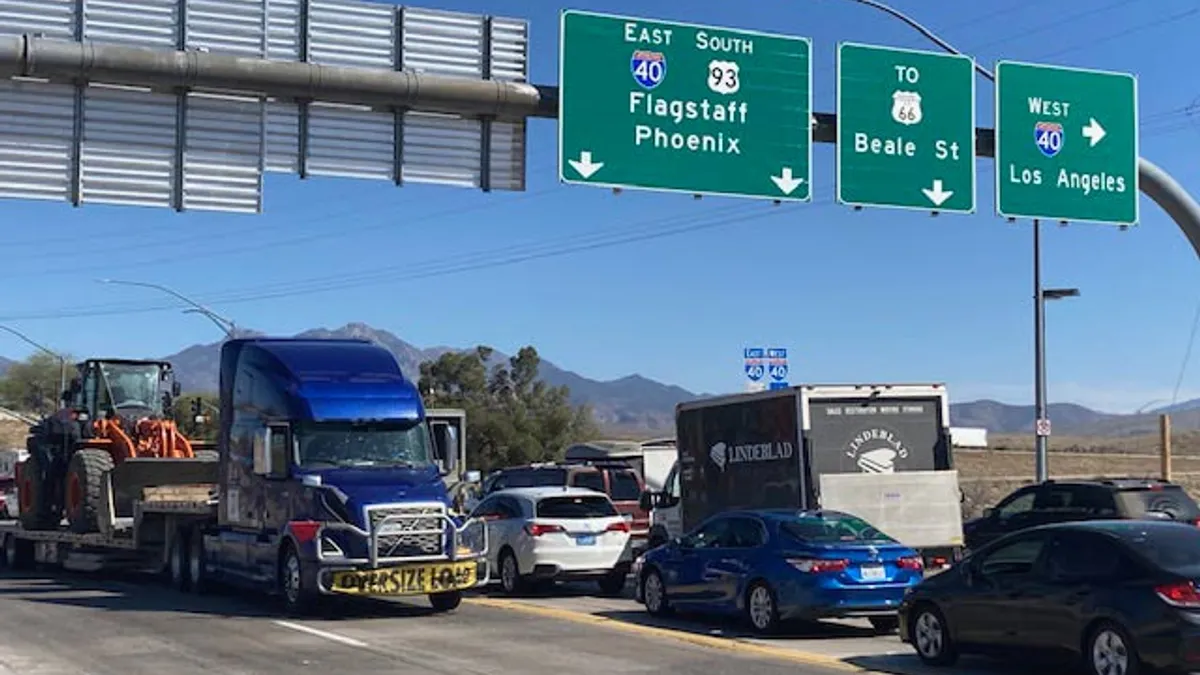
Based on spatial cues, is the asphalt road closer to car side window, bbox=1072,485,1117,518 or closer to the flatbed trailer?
the flatbed trailer

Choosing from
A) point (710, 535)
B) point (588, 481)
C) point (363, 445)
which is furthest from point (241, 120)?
point (588, 481)

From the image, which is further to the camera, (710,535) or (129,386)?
(129,386)

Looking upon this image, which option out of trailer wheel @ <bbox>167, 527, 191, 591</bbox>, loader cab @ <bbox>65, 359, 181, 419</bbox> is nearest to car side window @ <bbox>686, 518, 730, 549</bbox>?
trailer wheel @ <bbox>167, 527, 191, 591</bbox>

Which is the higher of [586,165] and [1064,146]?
[1064,146]

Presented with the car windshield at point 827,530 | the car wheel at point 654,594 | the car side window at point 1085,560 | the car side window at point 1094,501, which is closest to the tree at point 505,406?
the car side window at point 1094,501

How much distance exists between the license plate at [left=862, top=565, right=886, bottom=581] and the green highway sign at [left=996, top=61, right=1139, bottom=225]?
22.6 ft

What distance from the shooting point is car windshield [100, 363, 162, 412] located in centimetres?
2550

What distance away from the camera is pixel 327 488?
58.1 ft

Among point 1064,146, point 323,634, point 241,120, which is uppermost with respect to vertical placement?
point 1064,146

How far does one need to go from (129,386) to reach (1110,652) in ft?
62.2

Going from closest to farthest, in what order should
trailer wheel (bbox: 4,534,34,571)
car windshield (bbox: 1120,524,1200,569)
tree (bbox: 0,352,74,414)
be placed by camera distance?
1. car windshield (bbox: 1120,524,1200,569)
2. trailer wheel (bbox: 4,534,34,571)
3. tree (bbox: 0,352,74,414)

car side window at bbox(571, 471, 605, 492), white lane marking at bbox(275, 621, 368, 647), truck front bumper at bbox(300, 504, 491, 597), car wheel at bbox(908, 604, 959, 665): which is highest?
car side window at bbox(571, 471, 605, 492)

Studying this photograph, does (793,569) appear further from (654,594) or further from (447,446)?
(447,446)

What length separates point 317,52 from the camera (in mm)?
16516
